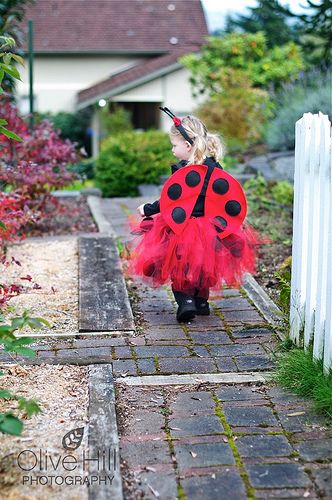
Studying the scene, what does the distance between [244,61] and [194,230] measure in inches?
560

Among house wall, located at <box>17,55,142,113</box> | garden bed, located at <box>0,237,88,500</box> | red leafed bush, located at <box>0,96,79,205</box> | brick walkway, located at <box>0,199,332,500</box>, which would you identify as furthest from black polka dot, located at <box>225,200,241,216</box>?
house wall, located at <box>17,55,142,113</box>

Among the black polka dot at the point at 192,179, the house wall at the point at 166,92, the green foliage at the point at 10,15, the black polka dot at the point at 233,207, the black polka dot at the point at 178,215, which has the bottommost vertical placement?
the black polka dot at the point at 178,215

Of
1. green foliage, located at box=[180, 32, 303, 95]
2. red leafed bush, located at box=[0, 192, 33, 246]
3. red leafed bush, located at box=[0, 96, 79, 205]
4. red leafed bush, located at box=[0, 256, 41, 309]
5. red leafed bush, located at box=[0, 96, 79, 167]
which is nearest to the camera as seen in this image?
red leafed bush, located at box=[0, 256, 41, 309]

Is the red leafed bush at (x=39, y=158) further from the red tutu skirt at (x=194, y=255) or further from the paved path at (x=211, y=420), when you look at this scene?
the paved path at (x=211, y=420)

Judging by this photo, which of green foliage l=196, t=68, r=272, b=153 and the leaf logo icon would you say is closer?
the leaf logo icon

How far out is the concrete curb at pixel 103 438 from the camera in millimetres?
2855

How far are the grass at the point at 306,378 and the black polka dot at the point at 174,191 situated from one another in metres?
1.34

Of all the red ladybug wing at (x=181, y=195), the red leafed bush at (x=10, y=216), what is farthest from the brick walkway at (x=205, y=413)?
the red leafed bush at (x=10, y=216)

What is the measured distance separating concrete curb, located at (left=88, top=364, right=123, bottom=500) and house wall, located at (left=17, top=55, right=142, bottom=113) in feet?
82.3

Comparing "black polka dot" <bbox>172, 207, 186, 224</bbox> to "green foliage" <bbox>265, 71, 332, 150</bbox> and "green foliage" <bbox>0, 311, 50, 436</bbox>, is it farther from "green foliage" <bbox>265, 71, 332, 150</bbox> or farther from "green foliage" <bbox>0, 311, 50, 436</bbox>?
"green foliage" <bbox>265, 71, 332, 150</bbox>

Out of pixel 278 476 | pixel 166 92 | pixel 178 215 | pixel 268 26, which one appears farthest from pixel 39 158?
pixel 268 26

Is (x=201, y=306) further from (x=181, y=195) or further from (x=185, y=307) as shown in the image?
(x=181, y=195)

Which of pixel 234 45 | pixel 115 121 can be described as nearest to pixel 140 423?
pixel 234 45

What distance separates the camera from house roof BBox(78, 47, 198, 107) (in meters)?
25.0
